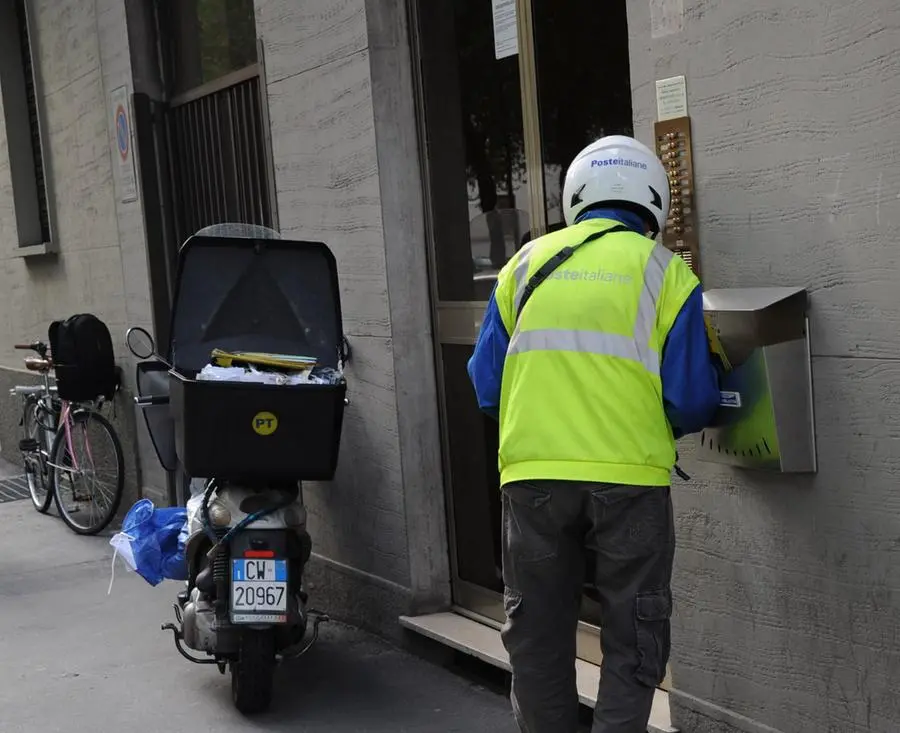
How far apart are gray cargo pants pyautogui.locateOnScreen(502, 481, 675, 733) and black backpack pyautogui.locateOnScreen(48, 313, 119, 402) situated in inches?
221

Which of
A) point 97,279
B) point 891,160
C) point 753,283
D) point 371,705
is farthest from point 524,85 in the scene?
point 97,279

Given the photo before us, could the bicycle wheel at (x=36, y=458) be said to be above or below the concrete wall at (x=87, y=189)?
below

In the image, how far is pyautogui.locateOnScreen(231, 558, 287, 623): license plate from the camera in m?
4.89

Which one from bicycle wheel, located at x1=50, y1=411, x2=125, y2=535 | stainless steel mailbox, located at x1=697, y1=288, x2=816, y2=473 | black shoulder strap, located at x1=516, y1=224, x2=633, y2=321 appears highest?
black shoulder strap, located at x1=516, y1=224, x2=633, y2=321

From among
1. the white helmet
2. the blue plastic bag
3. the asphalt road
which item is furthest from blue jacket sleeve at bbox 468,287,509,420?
the blue plastic bag

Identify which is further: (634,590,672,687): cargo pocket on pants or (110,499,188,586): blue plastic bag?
(110,499,188,586): blue plastic bag

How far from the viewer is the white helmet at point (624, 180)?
3.56 meters

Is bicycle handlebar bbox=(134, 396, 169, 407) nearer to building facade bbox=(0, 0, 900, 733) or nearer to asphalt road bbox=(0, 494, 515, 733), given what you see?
building facade bbox=(0, 0, 900, 733)

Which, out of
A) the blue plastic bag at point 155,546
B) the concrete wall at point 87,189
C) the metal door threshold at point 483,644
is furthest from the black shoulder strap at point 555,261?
the concrete wall at point 87,189

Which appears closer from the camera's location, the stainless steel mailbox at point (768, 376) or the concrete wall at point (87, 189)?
the stainless steel mailbox at point (768, 376)

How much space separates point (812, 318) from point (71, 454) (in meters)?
6.49

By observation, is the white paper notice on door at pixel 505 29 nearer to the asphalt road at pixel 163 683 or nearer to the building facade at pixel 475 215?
the building facade at pixel 475 215

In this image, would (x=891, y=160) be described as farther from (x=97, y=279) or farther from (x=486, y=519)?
(x=97, y=279)

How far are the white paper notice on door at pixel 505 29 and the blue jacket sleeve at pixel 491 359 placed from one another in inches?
69.8
